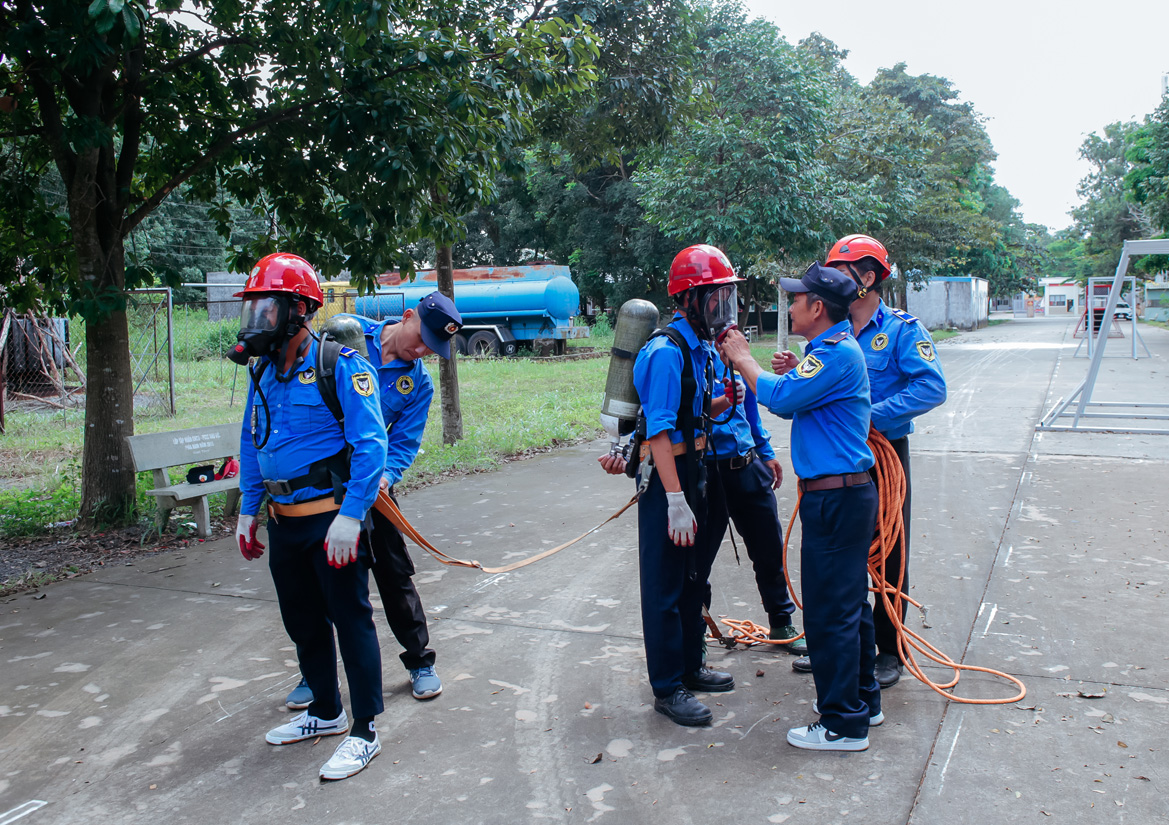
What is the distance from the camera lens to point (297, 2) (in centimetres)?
645

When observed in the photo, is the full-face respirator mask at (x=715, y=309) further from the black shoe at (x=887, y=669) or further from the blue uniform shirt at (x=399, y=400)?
the black shoe at (x=887, y=669)

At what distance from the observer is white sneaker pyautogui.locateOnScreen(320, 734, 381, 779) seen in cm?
311

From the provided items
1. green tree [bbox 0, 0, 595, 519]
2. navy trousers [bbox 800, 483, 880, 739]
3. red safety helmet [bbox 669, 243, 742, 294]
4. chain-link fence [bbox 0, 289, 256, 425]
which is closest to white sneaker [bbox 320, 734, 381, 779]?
navy trousers [bbox 800, 483, 880, 739]

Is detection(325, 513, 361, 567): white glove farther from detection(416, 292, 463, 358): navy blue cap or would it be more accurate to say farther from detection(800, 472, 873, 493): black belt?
detection(800, 472, 873, 493): black belt

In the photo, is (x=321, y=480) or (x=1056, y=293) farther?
(x=1056, y=293)

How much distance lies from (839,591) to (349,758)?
183 centimetres

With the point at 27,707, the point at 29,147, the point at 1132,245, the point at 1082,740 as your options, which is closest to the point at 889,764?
the point at 1082,740

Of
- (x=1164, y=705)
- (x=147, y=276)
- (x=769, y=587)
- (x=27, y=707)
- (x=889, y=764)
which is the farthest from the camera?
(x=147, y=276)

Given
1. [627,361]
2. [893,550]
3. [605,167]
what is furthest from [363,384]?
[605,167]

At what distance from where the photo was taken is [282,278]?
125 inches

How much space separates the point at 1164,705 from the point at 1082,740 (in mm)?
536

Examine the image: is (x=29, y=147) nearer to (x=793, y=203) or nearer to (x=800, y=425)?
(x=800, y=425)

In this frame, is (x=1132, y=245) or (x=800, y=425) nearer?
(x=800, y=425)

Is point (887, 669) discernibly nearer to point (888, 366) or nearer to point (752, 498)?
point (752, 498)
